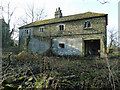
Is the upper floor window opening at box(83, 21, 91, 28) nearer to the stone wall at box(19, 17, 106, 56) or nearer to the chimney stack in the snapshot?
the stone wall at box(19, 17, 106, 56)

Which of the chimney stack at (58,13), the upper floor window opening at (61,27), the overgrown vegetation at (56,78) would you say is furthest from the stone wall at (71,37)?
the overgrown vegetation at (56,78)

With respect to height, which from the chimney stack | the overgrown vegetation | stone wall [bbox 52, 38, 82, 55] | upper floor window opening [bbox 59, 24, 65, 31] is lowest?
the overgrown vegetation

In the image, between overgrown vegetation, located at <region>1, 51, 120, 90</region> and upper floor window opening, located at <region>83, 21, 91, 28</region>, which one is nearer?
overgrown vegetation, located at <region>1, 51, 120, 90</region>

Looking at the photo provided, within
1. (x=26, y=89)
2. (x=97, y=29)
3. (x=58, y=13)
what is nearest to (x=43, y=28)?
(x=58, y=13)

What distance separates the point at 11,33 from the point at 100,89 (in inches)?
1029

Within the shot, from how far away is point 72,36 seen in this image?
49.9 feet

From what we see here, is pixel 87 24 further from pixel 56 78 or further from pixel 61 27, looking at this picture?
pixel 56 78

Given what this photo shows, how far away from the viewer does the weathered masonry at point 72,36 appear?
13.4m

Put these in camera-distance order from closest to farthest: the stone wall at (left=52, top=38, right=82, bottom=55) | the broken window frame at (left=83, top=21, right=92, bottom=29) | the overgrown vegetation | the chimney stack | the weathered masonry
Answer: the overgrown vegetation → the weathered masonry → the broken window frame at (left=83, top=21, right=92, bottom=29) → the stone wall at (left=52, top=38, right=82, bottom=55) → the chimney stack

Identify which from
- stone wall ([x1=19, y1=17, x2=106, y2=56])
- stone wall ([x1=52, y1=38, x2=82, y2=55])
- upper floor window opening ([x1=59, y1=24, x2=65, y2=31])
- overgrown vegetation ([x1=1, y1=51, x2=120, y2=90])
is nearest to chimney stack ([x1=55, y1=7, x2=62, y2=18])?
stone wall ([x1=19, y1=17, x2=106, y2=56])

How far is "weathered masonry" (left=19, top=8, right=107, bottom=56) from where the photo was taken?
44.1 feet

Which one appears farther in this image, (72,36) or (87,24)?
(72,36)

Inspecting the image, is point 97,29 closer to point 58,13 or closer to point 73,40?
point 73,40

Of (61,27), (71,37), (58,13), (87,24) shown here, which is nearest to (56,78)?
(71,37)
